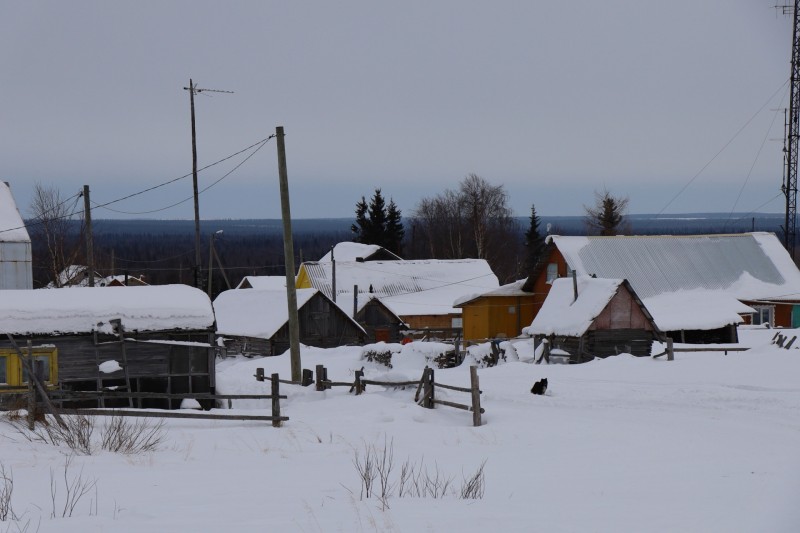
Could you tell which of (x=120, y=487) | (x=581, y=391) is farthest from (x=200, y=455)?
(x=581, y=391)

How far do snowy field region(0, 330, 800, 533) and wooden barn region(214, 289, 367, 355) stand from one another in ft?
63.6

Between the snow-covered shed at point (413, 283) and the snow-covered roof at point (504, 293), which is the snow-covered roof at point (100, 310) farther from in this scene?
the snow-covered shed at point (413, 283)

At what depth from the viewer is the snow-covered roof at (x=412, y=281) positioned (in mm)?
63938

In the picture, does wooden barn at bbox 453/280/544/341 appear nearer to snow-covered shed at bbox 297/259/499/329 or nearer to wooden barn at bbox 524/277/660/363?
snow-covered shed at bbox 297/259/499/329

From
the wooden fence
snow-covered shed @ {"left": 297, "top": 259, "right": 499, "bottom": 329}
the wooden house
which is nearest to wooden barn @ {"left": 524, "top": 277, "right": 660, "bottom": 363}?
the wooden fence

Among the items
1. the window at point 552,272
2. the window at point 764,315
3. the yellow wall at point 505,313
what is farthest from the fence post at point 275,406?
the window at point 764,315

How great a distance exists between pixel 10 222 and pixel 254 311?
13.1 m

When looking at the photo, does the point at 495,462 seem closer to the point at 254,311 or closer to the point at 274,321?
the point at 274,321

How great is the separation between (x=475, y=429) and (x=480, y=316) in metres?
31.1

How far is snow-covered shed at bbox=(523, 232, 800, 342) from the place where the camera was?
144 feet

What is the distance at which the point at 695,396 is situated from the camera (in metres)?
22.4

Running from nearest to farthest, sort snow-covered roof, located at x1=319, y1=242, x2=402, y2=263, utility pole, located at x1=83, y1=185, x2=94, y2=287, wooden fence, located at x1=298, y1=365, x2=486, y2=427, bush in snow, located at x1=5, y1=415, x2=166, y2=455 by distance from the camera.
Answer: bush in snow, located at x1=5, y1=415, x2=166, y2=455, wooden fence, located at x1=298, y1=365, x2=486, y2=427, utility pole, located at x1=83, y1=185, x2=94, y2=287, snow-covered roof, located at x1=319, y1=242, x2=402, y2=263

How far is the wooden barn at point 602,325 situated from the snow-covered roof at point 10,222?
2115 centimetres

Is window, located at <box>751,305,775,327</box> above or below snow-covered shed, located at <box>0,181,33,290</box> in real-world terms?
below
